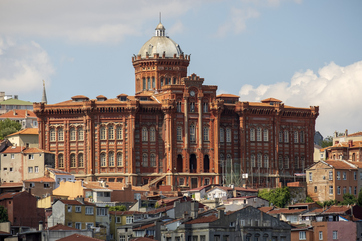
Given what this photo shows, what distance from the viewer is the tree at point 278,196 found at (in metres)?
171

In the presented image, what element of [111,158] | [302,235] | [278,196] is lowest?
[302,235]

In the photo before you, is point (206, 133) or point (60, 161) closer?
point (60, 161)

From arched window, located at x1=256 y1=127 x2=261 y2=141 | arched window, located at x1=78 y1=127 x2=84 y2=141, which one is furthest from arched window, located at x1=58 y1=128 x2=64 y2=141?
arched window, located at x1=256 y1=127 x2=261 y2=141

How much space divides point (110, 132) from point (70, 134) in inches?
258

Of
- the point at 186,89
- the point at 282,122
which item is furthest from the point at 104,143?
the point at 282,122

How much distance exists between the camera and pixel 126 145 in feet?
616

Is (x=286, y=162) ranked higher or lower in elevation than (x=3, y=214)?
higher

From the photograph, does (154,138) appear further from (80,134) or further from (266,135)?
(266,135)

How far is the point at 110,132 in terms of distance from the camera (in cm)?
18862

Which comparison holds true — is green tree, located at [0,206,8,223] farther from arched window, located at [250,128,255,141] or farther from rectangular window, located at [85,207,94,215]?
arched window, located at [250,128,255,141]

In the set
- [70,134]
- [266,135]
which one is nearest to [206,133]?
[266,135]

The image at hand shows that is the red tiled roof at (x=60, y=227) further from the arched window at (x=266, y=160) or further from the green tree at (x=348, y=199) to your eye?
the arched window at (x=266, y=160)

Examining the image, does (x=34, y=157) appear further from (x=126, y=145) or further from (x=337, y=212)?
(x=337, y=212)

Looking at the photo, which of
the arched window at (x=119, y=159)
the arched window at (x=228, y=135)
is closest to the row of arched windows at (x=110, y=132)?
the arched window at (x=119, y=159)
